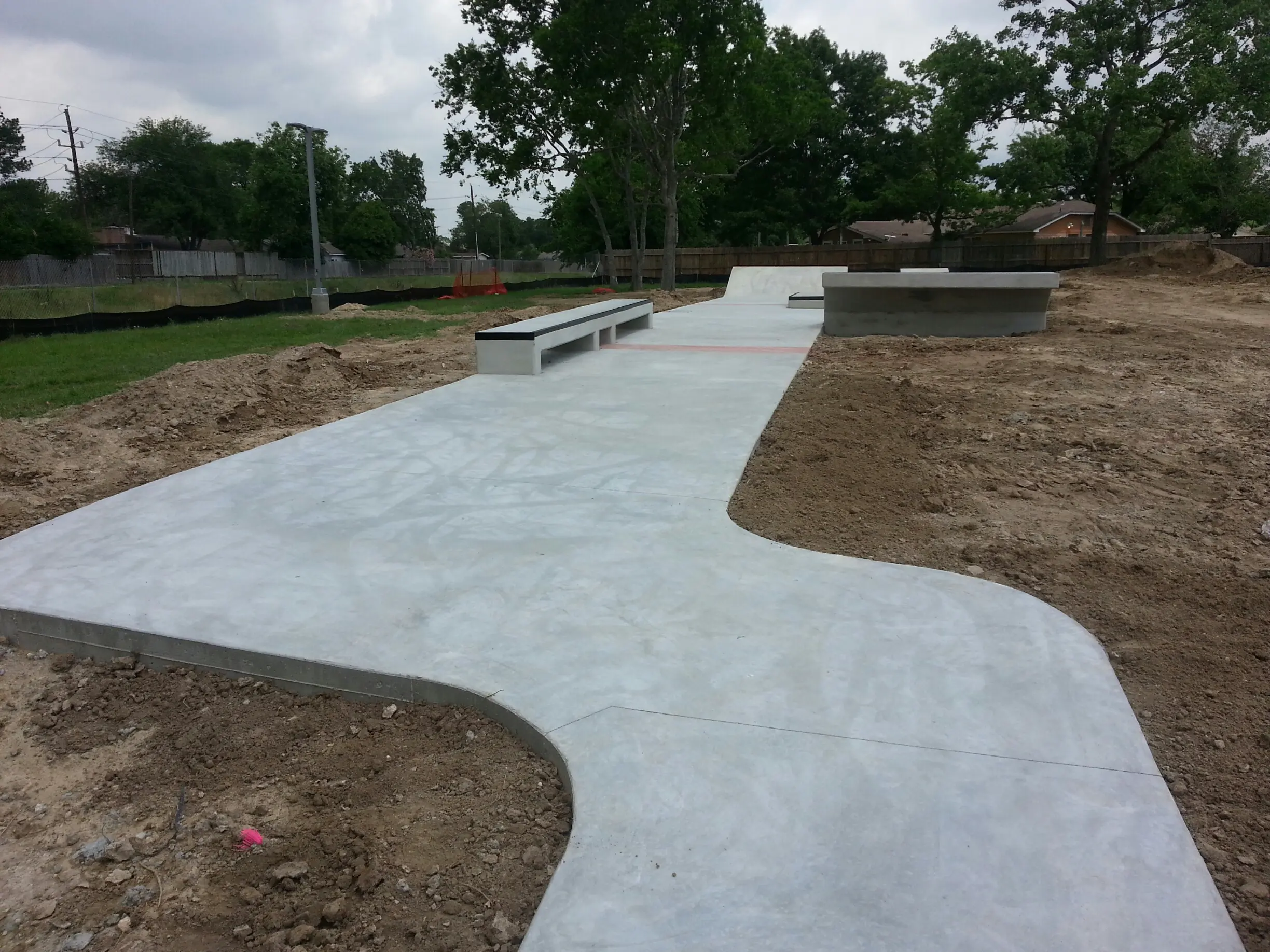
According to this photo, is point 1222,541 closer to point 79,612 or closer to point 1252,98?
point 79,612

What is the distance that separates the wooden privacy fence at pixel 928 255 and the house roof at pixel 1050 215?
44.2ft

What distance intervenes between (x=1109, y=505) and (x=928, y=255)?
38573 millimetres

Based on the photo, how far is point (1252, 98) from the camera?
27.3 m

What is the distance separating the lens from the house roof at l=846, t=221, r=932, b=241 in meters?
56.2

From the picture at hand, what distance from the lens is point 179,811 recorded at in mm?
2539

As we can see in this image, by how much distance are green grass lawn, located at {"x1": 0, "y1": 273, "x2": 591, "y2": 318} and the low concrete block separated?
15803mm

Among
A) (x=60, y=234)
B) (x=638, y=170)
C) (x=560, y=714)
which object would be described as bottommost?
(x=560, y=714)

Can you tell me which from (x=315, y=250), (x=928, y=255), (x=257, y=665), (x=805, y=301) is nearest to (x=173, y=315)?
(x=315, y=250)

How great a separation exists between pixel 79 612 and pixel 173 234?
68.8 metres

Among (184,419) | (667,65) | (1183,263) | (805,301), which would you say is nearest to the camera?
(184,419)

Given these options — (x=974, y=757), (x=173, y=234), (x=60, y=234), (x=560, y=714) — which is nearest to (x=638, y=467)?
(x=560, y=714)

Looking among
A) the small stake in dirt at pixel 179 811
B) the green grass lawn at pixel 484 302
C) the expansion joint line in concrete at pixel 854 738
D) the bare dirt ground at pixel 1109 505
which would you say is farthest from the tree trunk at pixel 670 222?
the small stake in dirt at pixel 179 811

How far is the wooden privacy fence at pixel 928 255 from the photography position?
3709 cm

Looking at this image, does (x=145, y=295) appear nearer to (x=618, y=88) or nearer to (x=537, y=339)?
(x=618, y=88)
